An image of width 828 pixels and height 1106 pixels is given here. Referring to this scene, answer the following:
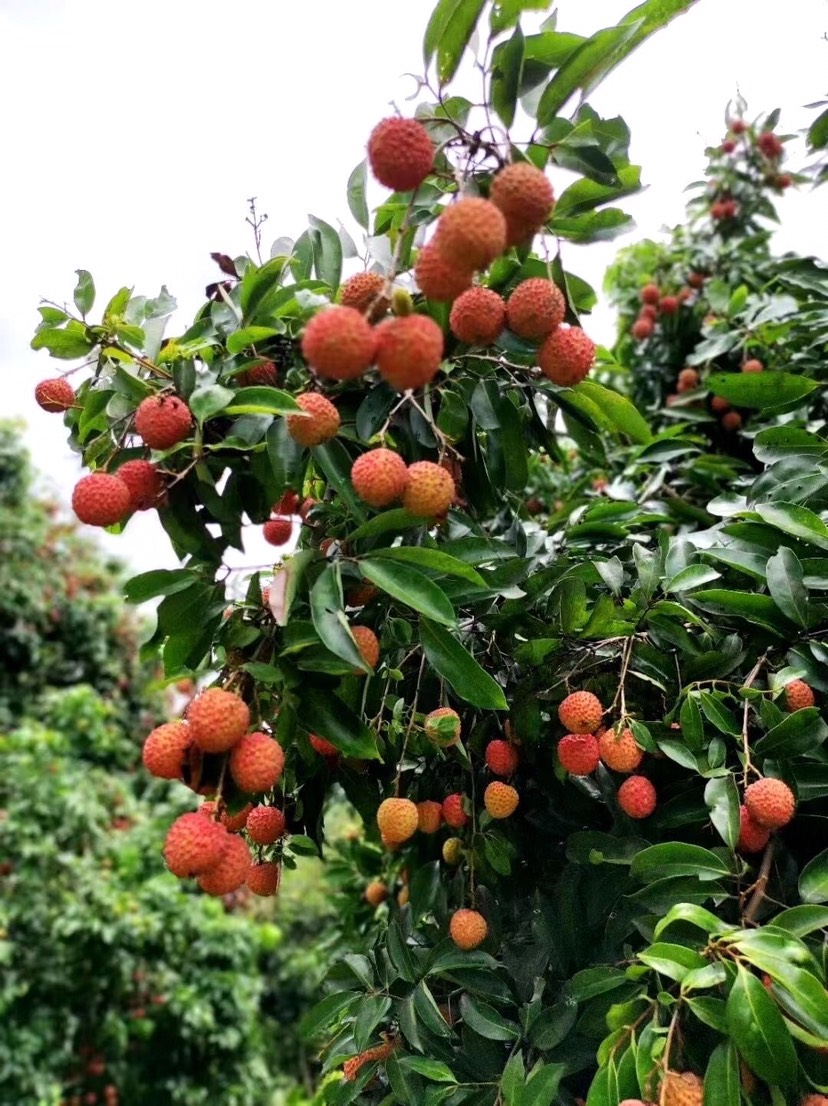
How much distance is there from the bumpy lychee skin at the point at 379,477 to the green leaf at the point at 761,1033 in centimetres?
49

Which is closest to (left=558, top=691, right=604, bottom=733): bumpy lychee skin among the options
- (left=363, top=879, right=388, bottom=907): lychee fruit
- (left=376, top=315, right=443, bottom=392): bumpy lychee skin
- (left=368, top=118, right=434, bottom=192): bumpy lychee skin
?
(left=376, top=315, right=443, bottom=392): bumpy lychee skin

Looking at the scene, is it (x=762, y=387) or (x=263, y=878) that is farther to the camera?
(x=762, y=387)

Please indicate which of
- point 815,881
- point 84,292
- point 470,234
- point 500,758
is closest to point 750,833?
point 815,881

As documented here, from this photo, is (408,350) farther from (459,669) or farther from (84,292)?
(84,292)

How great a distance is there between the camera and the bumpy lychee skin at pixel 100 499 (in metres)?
0.81

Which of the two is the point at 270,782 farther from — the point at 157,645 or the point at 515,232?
the point at 515,232

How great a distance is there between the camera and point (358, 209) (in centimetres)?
103

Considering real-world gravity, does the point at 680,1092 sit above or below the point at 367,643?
below

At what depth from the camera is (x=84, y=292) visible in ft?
3.17

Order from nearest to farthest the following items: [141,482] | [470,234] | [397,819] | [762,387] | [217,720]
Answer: [470,234] → [217,720] → [141,482] → [397,819] → [762,387]

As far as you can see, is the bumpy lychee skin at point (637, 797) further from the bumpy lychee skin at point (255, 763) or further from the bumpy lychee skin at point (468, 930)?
the bumpy lychee skin at point (255, 763)

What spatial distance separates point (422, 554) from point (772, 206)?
7.74 feet

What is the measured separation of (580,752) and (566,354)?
1.42 ft

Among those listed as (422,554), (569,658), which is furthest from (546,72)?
(569,658)
